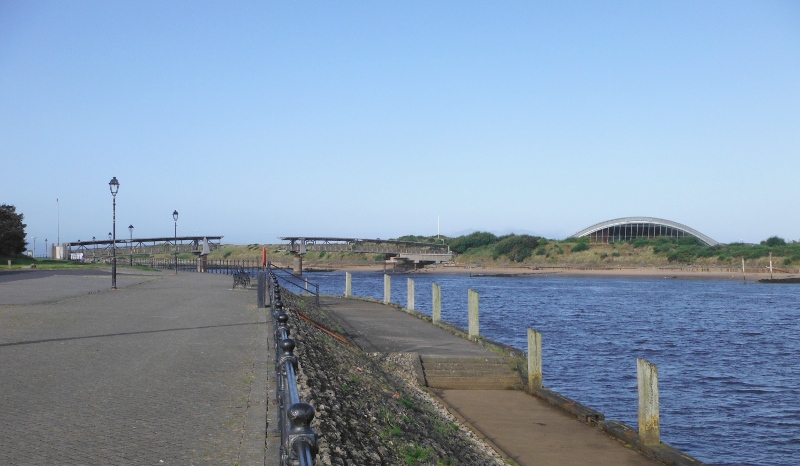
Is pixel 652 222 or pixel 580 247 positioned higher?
pixel 652 222

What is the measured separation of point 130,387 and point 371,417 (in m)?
3.39

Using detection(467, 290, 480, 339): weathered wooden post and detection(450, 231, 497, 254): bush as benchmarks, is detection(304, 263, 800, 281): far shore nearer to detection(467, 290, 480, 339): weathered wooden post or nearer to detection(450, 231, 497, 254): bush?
detection(450, 231, 497, 254): bush

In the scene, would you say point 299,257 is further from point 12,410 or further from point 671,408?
point 12,410

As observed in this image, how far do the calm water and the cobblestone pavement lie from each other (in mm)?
10161

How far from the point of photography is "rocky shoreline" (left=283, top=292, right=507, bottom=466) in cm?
853

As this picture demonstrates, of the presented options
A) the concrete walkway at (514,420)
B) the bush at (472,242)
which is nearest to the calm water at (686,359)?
the concrete walkway at (514,420)

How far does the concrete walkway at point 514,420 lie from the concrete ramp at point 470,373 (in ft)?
1.24

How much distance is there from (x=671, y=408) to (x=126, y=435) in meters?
15.9

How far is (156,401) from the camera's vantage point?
27.8 ft

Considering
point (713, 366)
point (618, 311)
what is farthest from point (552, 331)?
point (618, 311)

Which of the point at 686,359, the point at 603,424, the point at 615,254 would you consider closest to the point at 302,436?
the point at 603,424

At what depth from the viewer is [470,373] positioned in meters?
19.6

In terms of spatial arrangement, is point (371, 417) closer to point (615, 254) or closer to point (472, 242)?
point (615, 254)

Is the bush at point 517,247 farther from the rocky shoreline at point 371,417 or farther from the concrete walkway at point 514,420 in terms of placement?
the rocky shoreline at point 371,417
